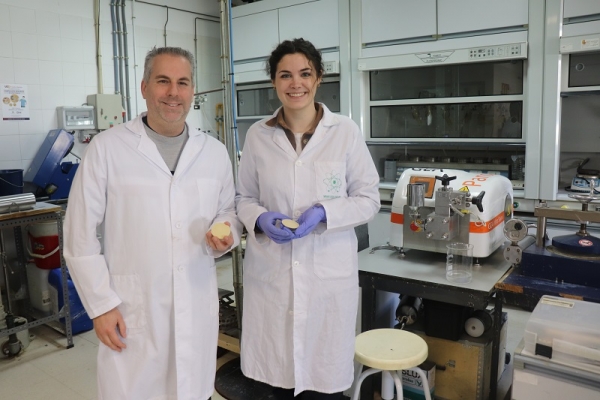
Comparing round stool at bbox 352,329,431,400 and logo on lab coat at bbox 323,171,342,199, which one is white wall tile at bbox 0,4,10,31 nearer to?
logo on lab coat at bbox 323,171,342,199

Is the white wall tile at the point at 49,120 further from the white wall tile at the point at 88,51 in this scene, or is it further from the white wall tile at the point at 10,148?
the white wall tile at the point at 88,51

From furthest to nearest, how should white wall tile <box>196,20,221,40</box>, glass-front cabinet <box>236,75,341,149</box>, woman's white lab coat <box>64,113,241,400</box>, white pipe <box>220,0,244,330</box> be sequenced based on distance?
1. white wall tile <box>196,20,221,40</box>
2. glass-front cabinet <box>236,75,341,149</box>
3. white pipe <box>220,0,244,330</box>
4. woman's white lab coat <box>64,113,241,400</box>

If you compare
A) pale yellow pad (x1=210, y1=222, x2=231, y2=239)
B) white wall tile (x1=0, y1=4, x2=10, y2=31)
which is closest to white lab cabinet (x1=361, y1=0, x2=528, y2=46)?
white wall tile (x1=0, y1=4, x2=10, y2=31)

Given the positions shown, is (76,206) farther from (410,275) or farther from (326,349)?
(410,275)

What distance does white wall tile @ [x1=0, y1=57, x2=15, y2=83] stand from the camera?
345 cm

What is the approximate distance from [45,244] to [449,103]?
282cm

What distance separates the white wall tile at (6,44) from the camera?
3.43 m

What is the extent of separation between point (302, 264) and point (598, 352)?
35.2 inches

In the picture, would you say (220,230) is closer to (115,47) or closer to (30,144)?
(30,144)

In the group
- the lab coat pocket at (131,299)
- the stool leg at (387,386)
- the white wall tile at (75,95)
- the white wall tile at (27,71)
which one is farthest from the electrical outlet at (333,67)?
the lab coat pocket at (131,299)

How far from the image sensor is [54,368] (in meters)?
2.83

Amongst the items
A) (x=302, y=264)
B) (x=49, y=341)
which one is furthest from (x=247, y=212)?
(x=49, y=341)

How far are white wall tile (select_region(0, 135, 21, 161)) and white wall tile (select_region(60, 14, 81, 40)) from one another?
2.87 ft

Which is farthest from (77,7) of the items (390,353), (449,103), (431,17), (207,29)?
(390,353)
